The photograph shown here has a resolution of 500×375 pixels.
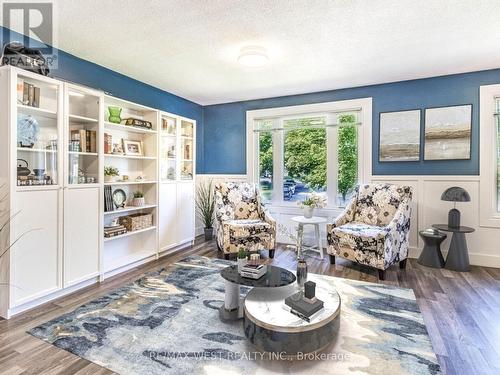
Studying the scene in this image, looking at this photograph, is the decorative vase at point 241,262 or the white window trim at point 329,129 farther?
the white window trim at point 329,129

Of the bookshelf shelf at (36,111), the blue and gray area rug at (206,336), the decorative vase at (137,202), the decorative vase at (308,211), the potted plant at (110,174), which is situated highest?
the bookshelf shelf at (36,111)

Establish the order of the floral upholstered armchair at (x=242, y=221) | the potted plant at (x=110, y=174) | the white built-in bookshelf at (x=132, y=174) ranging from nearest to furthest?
the potted plant at (x=110, y=174), the white built-in bookshelf at (x=132, y=174), the floral upholstered armchair at (x=242, y=221)

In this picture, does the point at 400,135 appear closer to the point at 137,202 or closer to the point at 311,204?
the point at 311,204

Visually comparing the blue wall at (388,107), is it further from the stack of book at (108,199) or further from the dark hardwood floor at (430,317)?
the stack of book at (108,199)

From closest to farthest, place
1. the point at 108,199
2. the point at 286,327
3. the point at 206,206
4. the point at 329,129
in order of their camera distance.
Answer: the point at 286,327
the point at 108,199
the point at 329,129
the point at 206,206

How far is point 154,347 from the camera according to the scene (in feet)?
6.14

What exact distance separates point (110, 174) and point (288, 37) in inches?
97.7

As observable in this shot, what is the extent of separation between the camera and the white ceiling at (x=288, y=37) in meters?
2.21

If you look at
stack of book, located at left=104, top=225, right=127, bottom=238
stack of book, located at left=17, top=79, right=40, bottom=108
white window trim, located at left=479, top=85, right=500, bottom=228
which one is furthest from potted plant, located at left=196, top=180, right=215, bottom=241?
white window trim, located at left=479, top=85, right=500, bottom=228

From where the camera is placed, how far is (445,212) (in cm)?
372

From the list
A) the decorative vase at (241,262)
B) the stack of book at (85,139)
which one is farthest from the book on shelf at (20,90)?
the decorative vase at (241,262)

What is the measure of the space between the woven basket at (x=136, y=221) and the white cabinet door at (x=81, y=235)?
21.6 inches

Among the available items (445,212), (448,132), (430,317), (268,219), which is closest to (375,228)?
(445,212)

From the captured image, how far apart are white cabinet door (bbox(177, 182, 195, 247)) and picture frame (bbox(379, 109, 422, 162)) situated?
9.55 feet
